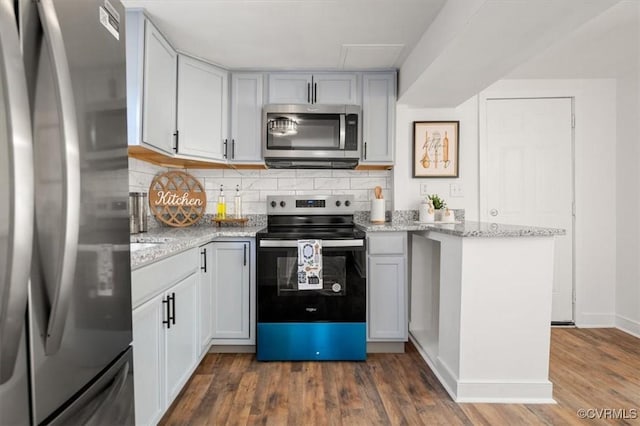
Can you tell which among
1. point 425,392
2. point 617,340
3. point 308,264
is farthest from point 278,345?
point 617,340

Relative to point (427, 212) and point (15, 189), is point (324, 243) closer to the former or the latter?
point (427, 212)

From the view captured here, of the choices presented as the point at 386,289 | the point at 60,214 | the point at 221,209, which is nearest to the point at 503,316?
the point at 386,289

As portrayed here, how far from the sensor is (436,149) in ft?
9.60

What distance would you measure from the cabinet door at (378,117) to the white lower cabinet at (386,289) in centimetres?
73

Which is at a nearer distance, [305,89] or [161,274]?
[161,274]

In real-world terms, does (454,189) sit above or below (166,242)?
above

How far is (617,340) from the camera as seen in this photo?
8.95 feet

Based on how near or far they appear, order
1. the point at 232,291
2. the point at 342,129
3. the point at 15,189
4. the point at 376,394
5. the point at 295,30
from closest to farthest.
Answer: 1. the point at 15,189
2. the point at 376,394
3. the point at 295,30
4. the point at 232,291
5. the point at 342,129

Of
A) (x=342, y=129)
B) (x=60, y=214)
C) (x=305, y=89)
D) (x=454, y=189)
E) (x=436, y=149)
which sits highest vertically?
(x=305, y=89)

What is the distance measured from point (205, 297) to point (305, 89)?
1.79 meters

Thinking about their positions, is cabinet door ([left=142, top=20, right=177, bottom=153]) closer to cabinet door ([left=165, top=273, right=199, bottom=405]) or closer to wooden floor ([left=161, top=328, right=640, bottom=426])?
cabinet door ([left=165, top=273, right=199, bottom=405])

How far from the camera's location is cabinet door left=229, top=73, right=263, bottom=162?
8.96ft

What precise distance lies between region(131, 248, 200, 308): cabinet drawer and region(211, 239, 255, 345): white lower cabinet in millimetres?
356

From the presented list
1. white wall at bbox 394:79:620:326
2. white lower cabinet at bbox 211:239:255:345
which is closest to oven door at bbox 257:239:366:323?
white lower cabinet at bbox 211:239:255:345
